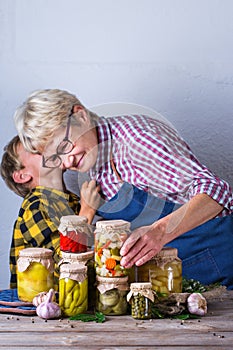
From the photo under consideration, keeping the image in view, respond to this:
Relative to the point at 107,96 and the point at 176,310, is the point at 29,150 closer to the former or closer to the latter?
the point at 107,96

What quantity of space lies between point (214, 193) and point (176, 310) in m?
0.37

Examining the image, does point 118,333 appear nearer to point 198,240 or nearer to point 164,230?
point 164,230

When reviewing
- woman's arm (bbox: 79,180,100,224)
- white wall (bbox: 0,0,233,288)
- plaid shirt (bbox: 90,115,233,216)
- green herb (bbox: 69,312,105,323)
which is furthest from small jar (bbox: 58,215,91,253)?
white wall (bbox: 0,0,233,288)

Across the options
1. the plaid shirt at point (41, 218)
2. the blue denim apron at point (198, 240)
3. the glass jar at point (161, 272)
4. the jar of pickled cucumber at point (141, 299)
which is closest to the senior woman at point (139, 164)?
the blue denim apron at point (198, 240)

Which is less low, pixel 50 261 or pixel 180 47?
pixel 180 47

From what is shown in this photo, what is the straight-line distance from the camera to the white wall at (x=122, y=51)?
2.13 m

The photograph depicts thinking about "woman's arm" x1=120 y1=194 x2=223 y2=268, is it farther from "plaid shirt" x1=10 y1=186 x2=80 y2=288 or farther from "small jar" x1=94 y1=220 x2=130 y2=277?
"plaid shirt" x1=10 y1=186 x2=80 y2=288

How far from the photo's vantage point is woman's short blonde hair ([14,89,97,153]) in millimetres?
1725

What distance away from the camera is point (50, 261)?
4.67 feet

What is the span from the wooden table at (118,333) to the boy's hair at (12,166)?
72cm

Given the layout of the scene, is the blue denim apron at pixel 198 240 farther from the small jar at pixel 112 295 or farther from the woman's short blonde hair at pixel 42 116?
the small jar at pixel 112 295

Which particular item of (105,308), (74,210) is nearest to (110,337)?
(105,308)

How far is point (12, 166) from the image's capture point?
78.9 inches

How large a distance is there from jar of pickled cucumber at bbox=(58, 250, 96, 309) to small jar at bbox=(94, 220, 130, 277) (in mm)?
34
